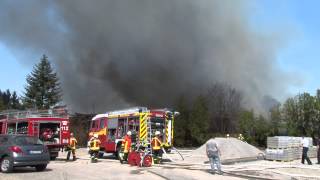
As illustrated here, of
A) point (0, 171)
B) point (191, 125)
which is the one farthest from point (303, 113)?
point (0, 171)

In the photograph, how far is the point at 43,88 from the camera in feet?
263

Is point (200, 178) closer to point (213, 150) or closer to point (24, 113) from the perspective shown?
point (213, 150)

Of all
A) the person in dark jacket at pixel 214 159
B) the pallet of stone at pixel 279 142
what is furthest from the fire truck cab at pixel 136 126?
the pallet of stone at pixel 279 142

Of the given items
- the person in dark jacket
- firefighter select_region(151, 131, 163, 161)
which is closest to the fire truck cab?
firefighter select_region(151, 131, 163, 161)

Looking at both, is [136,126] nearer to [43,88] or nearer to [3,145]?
[3,145]

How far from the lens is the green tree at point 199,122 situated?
186ft

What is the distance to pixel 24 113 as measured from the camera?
26906 millimetres

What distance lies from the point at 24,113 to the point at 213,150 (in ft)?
42.5

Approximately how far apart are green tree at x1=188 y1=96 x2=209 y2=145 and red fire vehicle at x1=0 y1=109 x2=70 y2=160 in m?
31.1

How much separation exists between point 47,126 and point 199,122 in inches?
1299

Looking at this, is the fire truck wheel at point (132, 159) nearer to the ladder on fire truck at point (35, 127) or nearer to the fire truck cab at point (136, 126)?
the fire truck cab at point (136, 126)

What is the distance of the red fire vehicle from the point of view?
25.9 meters

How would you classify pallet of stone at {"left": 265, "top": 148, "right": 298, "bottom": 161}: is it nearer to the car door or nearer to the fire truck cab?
the fire truck cab

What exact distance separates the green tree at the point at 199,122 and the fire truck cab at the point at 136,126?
29.8 metres
